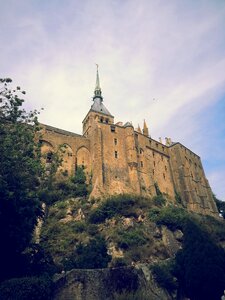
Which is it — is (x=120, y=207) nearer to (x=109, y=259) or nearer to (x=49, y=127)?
(x=109, y=259)

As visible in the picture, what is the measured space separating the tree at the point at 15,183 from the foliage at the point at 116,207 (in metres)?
14.1

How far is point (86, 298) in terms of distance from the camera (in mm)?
15766

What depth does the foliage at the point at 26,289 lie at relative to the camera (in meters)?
15.0

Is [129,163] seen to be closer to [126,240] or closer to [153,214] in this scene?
[153,214]

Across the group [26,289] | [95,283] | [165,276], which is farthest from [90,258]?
[26,289]

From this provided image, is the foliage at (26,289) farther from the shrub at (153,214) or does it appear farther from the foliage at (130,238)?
the shrub at (153,214)

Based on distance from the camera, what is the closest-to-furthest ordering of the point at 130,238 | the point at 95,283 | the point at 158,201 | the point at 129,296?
1. the point at 129,296
2. the point at 95,283
3. the point at 130,238
4. the point at 158,201

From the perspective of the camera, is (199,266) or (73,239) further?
(73,239)

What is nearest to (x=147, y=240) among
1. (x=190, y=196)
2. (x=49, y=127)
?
(x=190, y=196)

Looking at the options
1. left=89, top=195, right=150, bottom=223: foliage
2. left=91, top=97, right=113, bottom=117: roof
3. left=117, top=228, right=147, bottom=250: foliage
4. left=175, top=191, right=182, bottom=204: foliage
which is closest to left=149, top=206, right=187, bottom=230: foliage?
left=89, top=195, right=150, bottom=223: foliage

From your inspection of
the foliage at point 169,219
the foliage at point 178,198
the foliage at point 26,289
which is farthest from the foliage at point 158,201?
the foliage at point 26,289

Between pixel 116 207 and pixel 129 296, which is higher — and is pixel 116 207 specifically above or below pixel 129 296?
above

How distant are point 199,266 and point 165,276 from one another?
2.66 metres

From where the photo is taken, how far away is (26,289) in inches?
602
